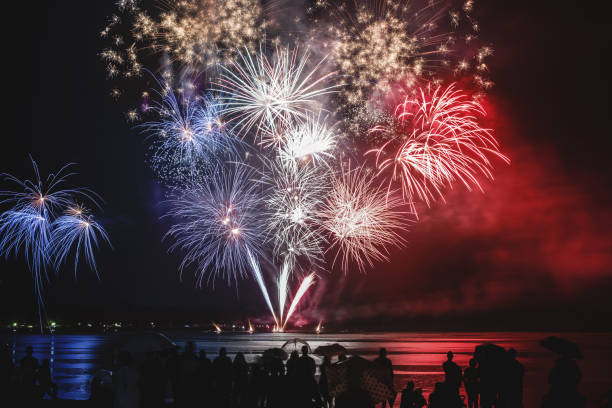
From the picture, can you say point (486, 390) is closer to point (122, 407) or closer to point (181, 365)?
point (181, 365)

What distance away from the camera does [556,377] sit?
942 cm

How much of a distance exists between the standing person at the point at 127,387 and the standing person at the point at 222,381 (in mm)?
2738

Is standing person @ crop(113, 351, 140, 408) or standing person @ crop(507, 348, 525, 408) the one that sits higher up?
standing person @ crop(113, 351, 140, 408)

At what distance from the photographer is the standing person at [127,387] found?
8539mm

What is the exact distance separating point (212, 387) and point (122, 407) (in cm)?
279

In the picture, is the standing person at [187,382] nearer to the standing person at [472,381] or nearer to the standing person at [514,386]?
the standing person at [472,381]

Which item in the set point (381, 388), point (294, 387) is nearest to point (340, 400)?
point (381, 388)

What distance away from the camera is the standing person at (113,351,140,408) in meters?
8.54

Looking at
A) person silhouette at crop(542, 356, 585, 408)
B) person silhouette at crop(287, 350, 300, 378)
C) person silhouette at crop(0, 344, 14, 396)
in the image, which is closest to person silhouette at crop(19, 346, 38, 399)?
person silhouette at crop(0, 344, 14, 396)

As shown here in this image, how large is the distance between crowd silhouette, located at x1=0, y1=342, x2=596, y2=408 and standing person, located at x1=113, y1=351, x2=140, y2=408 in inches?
0.6

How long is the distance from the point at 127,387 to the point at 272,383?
12.6 feet

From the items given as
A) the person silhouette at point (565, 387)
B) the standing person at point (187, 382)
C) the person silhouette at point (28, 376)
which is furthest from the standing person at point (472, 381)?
the person silhouette at point (28, 376)

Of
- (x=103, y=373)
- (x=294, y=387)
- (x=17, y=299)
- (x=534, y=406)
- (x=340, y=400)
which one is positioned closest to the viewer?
(x=340, y=400)

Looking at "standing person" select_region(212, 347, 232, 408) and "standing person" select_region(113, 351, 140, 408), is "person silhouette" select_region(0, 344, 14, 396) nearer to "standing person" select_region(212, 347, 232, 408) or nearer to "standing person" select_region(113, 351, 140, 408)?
"standing person" select_region(212, 347, 232, 408)
